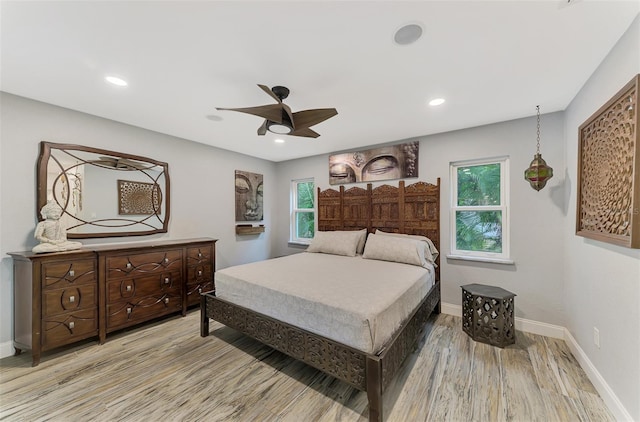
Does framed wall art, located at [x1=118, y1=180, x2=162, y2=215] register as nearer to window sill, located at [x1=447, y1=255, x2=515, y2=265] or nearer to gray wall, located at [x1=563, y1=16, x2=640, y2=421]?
window sill, located at [x1=447, y1=255, x2=515, y2=265]

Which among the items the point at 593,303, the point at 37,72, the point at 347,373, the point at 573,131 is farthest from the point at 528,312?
the point at 37,72

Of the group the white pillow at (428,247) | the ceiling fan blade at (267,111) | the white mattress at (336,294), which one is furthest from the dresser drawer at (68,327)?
the white pillow at (428,247)

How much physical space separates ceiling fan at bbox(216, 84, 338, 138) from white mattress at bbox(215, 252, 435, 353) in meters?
1.42

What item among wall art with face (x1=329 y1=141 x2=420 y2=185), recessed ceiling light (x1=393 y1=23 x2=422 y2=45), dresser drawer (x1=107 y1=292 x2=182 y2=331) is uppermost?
recessed ceiling light (x1=393 y1=23 x2=422 y2=45)

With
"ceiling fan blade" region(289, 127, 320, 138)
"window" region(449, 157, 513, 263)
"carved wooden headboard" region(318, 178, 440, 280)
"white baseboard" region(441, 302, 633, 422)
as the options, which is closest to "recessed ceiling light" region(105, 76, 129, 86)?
"ceiling fan blade" region(289, 127, 320, 138)

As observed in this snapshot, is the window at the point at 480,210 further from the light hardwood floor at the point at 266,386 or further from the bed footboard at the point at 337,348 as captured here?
the bed footboard at the point at 337,348

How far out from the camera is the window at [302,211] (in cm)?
489

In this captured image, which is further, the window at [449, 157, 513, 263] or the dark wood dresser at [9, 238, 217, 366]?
the window at [449, 157, 513, 263]

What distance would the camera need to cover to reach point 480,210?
125 inches

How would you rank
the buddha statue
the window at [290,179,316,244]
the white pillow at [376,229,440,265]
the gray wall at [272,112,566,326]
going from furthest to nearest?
the window at [290,179,316,244], the white pillow at [376,229,440,265], the gray wall at [272,112,566,326], the buddha statue

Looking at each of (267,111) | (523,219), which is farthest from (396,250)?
(267,111)

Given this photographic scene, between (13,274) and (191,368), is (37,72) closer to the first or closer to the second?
(13,274)

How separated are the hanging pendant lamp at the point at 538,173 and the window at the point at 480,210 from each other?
0.39 meters

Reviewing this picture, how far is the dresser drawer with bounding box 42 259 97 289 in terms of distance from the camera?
220 cm
